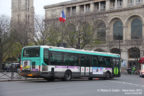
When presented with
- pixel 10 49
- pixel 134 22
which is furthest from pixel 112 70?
pixel 134 22

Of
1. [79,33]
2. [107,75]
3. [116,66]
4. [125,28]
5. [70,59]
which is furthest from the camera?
[125,28]

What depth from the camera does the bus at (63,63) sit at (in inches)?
874

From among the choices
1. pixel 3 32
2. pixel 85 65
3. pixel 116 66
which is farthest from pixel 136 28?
pixel 85 65

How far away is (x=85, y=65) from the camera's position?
26.8 metres

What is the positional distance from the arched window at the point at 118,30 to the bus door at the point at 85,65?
40454 millimetres

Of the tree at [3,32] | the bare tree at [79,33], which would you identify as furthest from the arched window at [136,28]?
the tree at [3,32]

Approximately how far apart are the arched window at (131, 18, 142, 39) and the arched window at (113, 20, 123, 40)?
10.3ft

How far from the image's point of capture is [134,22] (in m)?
63.3

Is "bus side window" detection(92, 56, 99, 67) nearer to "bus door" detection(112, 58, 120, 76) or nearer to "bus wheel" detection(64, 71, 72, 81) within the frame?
"bus door" detection(112, 58, 120, 76)

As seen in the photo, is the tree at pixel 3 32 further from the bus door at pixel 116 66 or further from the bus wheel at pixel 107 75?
the bus wheel at pixel 107 75

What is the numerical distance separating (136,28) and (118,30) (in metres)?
5.12

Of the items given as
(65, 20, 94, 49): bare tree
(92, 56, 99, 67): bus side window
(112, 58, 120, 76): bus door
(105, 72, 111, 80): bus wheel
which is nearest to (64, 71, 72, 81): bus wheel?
(92, 56, 99, 67): bus side window

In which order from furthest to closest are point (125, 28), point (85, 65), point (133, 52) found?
point (125, 28) → point (133, 52) → point (85, 65)

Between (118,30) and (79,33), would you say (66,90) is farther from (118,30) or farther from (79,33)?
(118,30)
